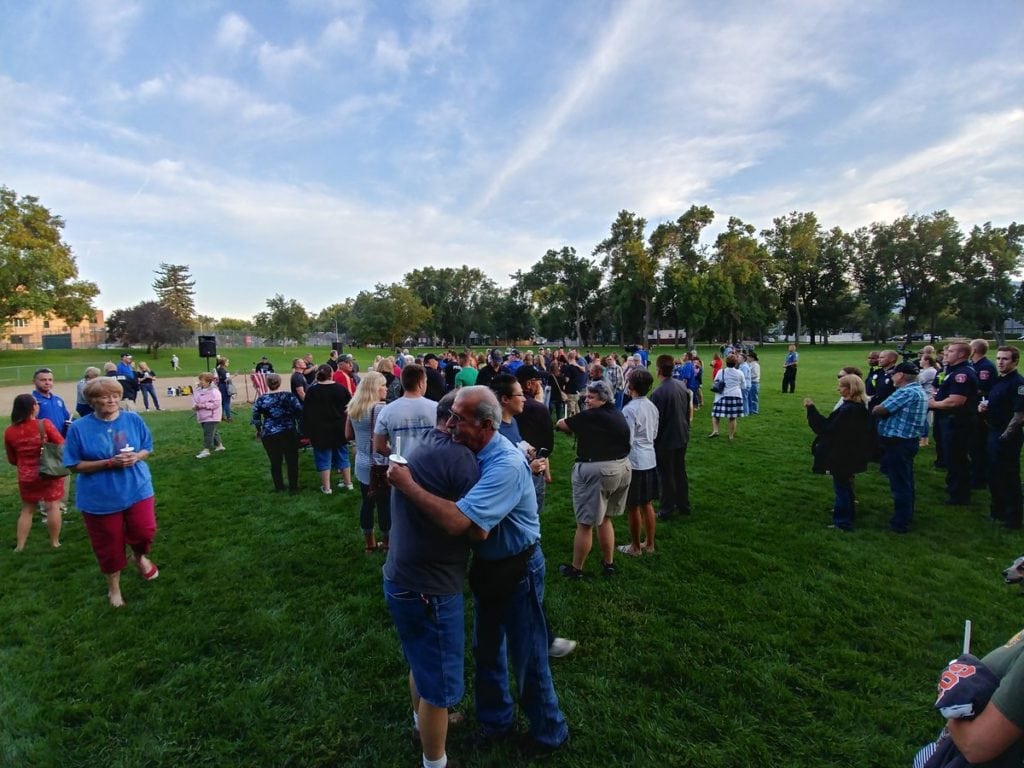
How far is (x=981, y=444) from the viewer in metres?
6.56

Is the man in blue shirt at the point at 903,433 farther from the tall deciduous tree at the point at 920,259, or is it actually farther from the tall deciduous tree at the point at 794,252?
the tall deciduous tree at the point at 920,259

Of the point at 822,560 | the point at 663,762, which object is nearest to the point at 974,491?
the point at 822,560

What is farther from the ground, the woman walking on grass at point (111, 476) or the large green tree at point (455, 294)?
the large green tree at point (455, 294)

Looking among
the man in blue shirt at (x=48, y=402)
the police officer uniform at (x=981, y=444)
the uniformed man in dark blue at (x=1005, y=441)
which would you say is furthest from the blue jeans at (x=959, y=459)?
the man in blue shirt at (x=48, y=402)

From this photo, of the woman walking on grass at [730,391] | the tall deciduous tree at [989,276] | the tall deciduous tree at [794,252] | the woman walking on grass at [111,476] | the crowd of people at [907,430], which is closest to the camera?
the woman walking on grass at [111,476]

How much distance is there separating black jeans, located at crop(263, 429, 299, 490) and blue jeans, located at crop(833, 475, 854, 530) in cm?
713

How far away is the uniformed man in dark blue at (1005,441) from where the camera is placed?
18.0 feet

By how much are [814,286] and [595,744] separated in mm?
71722

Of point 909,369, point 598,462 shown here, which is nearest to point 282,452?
point 598,462

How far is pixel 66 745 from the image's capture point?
114 inches

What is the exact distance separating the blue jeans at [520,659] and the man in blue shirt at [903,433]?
4.95m

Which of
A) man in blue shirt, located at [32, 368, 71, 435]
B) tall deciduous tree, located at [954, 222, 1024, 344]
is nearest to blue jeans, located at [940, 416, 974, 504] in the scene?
man in blue shirt, located at [32, 368, 71, 435]

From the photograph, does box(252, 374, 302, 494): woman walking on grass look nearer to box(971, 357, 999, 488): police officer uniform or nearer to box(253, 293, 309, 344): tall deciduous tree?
box(971, 357, 999, 488): police officer uniform

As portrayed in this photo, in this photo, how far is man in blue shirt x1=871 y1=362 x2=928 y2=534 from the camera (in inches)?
210
